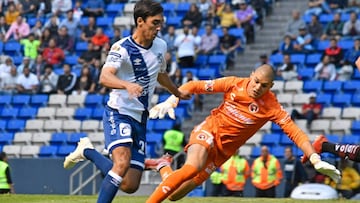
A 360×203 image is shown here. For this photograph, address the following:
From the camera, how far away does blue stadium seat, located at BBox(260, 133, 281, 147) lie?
85.0ft

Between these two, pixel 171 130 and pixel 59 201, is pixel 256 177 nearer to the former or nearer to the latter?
pixel 171 130

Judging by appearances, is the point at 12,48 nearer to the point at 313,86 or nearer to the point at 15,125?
the point at 15,125

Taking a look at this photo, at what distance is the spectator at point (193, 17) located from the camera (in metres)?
30.0

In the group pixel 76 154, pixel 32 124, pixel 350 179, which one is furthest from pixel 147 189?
pixel 76 154

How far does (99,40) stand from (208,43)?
345 centimetres

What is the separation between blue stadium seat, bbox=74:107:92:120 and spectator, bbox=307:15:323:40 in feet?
20.4

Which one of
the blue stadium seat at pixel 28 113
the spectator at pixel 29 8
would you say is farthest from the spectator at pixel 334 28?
the spectator at pixel 29 8

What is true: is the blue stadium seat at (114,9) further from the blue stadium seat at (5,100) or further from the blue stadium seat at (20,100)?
the blue stadium seat at (5,100)

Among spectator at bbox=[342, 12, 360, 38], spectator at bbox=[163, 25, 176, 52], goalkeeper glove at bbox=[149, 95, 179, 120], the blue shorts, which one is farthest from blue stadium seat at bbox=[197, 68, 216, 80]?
the blue shorts

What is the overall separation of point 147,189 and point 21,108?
736 cm

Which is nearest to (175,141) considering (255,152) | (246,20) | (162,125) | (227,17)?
(255,152)

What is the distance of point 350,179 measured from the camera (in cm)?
2286

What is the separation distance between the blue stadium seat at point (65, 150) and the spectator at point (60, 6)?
6261 mm

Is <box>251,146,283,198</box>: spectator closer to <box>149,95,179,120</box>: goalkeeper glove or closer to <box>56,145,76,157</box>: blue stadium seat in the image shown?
<box>56,145,76,157</box>: blue stadium seat
